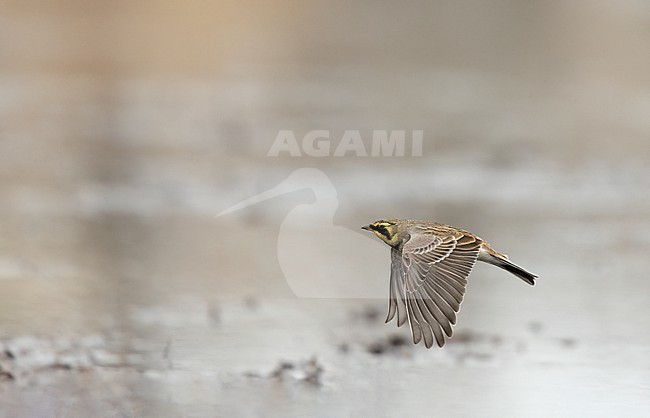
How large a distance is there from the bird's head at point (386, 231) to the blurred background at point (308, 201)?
0.25m

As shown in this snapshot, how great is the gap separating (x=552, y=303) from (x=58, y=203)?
1.02 meters

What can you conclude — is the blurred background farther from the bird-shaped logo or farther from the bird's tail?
the bird's tail

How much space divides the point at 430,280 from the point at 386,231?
0.11 m

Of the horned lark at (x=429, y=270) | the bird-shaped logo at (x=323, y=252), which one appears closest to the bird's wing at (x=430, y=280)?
the horned lark at (x=429, y=270)

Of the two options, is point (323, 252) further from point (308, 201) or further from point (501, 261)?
point (501, 261)

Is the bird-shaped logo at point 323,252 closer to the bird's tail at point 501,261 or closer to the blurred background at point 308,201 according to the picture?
the blurred background at point 308,201

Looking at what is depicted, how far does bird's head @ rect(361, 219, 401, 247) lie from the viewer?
83cm

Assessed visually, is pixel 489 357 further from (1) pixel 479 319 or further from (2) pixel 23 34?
(2) pixel 23 34

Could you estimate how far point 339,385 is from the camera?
107 cm

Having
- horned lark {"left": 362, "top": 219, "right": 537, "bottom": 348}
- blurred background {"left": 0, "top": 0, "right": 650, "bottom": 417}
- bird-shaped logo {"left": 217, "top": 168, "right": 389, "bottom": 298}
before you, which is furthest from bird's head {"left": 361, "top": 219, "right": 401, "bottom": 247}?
bird-shaped logo {"left": 217, "top": 168, "right": 389, "bottom": 298}

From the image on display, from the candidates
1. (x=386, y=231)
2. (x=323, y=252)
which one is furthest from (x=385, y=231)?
(x=323, y=252)

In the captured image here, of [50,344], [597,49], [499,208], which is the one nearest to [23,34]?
[597,49]

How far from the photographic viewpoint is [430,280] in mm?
748

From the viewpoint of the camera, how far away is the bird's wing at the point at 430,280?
0.69 metres
